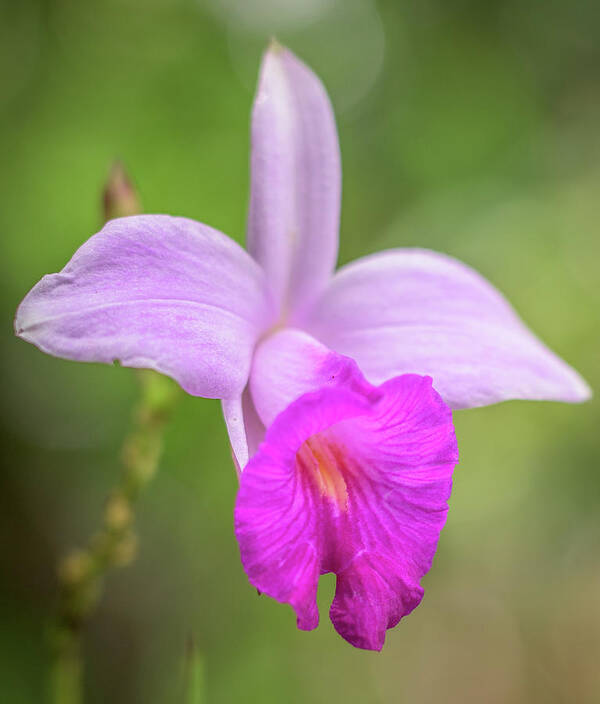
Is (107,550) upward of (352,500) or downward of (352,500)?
downward

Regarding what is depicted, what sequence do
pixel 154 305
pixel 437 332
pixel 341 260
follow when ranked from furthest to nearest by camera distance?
pixel 341 260 < pixel 437 332 < pixel 154 305

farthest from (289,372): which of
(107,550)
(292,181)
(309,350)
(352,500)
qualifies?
(107,550)

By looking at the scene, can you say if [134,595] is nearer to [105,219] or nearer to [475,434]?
[475,434]

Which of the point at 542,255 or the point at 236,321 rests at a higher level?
the point at 236,321

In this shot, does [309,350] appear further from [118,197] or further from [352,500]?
[118,197]

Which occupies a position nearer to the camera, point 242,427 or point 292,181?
point 242,427

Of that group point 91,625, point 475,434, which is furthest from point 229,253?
point 91,625
